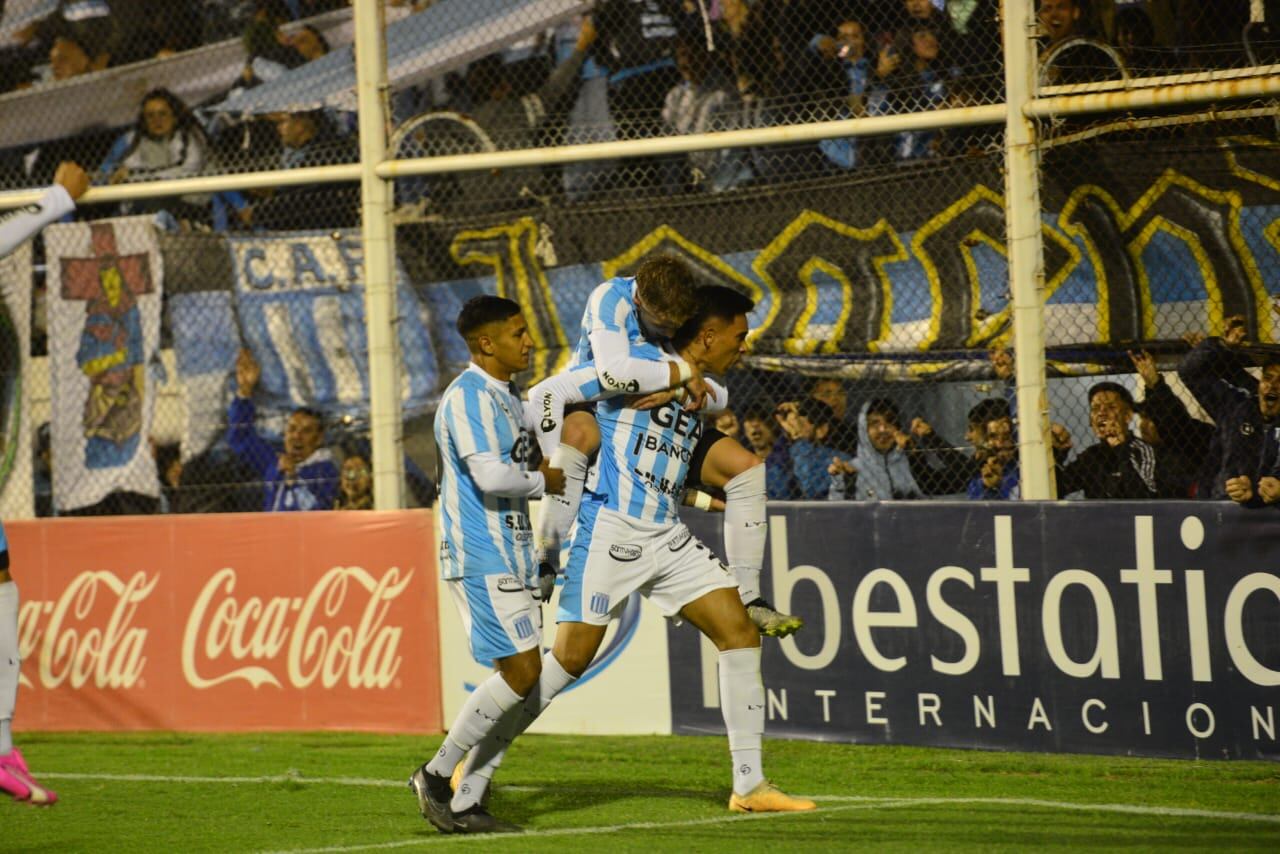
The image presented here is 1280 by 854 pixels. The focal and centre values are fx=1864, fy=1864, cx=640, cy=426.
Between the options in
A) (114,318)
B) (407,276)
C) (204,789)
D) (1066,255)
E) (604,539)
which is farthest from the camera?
(114,318)

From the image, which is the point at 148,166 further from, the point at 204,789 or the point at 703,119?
the point at 204,789

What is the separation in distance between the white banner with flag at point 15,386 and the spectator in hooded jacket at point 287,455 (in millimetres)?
1689

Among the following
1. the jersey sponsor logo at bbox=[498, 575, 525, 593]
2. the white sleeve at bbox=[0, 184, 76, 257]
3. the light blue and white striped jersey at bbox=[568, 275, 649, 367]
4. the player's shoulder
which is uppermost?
the white sleeve at bbox=[0, 184, 76, 257]

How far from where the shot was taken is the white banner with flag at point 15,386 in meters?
13.1

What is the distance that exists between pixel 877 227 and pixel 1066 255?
115cm

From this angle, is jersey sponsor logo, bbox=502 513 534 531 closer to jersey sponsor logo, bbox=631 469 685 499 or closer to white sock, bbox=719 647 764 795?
jersey sponsor logo, bbox=631 469 685 499

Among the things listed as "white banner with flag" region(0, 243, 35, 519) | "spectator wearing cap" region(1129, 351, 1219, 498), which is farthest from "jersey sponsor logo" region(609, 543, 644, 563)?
"white banner with flag" region(0, 243, 35, 519)

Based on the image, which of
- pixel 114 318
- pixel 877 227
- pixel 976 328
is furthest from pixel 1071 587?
pixel 114 318

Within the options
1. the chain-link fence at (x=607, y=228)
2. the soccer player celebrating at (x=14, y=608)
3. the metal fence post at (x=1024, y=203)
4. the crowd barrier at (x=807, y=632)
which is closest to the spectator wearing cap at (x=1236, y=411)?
the chain-link fence at (x=607, y=228)

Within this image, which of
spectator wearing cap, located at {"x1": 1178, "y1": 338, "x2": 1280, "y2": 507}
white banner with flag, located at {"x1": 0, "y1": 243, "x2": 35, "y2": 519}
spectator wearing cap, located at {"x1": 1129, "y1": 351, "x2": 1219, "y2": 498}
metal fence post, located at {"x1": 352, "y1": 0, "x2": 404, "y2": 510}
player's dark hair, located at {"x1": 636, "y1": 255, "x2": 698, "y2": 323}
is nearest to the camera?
player's dark hair, located at {"x1": 636, "y1": 255, "x2": 698, "y2": 323}

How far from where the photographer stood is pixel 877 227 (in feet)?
35.4

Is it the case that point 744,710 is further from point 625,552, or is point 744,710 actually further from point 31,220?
point 31,220

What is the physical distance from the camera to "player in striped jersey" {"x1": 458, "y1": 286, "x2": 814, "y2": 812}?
763cm

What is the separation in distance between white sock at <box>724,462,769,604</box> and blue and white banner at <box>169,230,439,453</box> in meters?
4.37
